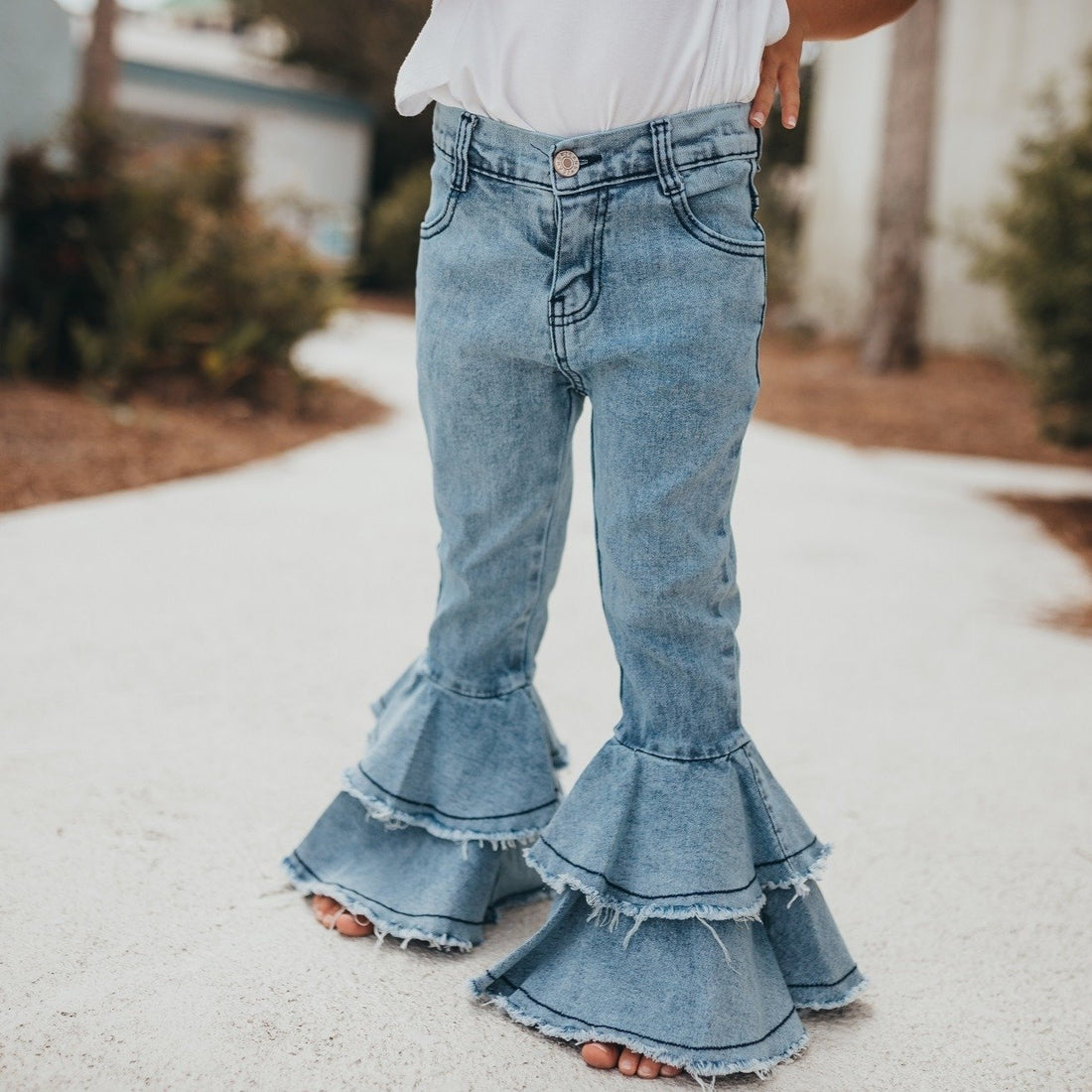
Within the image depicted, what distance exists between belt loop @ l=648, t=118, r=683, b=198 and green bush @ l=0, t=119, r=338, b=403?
5554mm

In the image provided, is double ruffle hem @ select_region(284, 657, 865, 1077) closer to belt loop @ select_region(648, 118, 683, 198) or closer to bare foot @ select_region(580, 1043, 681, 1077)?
bare foot @ select_region(580, 1043, 681, 1077)

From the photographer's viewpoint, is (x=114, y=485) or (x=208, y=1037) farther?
(x=114, y=485)

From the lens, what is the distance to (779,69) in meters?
1.65

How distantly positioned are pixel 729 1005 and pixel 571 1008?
0.21 metres

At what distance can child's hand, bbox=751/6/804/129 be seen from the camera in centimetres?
165

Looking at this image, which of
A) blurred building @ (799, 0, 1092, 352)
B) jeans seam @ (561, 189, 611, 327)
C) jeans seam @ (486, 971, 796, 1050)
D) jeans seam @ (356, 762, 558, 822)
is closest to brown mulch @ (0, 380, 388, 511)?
jeans seam @ (356, 762, 558, 822)

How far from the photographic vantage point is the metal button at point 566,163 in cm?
158

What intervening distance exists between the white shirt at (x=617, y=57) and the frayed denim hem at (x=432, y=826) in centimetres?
99

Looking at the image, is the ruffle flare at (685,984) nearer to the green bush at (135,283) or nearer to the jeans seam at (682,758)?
the jeans seam at (682,758)

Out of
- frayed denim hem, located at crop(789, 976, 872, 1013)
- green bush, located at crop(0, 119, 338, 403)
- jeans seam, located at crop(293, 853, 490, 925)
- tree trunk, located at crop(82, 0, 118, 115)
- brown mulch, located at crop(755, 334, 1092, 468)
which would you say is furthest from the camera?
tree trunk, located at crop(82, 0, 118, 115)

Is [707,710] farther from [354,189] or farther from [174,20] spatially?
[174,20]

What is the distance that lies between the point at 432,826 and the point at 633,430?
0.70 meters

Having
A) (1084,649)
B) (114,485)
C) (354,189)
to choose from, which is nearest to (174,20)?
(354,189)

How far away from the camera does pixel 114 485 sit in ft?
16.8
